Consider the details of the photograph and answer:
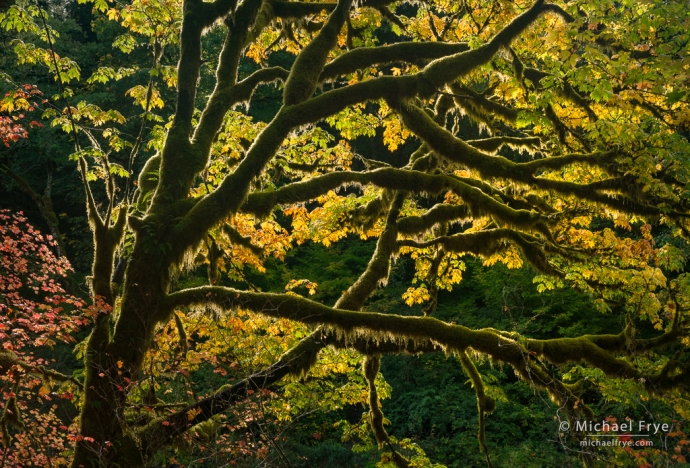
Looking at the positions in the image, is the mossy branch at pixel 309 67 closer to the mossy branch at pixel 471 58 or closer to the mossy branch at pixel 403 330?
the mossy branch at pixel 471 58

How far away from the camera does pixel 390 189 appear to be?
21.4ft

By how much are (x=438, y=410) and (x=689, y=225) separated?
9.18m

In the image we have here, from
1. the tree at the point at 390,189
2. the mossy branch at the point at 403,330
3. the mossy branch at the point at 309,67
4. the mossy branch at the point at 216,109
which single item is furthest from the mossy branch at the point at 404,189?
the mossy branch at the point at 403,330

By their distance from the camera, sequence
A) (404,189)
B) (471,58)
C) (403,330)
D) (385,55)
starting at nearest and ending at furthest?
(403,330), (471,58), (404,189), (385,55)

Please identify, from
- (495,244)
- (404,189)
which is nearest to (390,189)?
(404,189)

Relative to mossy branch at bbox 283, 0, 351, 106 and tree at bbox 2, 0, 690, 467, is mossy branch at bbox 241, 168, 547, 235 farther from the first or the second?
mossy branch at bbox 283, 0, 351, 106

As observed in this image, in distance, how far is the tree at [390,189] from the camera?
539cm

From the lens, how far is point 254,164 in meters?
5.91

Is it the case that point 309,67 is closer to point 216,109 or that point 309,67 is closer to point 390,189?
point 216,109

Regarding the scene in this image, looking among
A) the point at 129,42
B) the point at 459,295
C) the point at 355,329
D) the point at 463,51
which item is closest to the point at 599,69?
the point at 463,51

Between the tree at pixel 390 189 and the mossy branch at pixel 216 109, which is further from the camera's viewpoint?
the mossy branch at pixel 216 109

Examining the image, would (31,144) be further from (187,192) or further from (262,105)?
(187,192)

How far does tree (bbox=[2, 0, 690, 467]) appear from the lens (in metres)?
5.39

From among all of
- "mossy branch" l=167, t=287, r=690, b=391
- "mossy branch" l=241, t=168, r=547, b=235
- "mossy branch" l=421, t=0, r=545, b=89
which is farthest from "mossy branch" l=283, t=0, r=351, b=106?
"mossy branch" l=167, t=287, r=690, b=391
